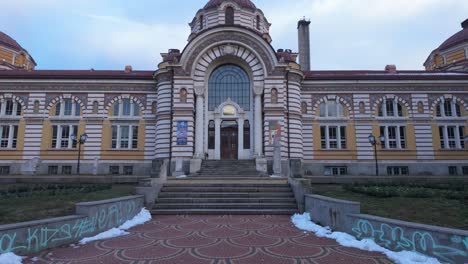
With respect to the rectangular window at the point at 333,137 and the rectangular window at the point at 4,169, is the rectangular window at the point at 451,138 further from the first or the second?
the rectangular window at the point at 4,169

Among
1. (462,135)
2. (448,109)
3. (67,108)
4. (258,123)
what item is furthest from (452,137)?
(67,108)

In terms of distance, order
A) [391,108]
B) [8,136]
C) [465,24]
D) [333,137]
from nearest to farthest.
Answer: [8,136], [333,137], [391,108], [465,24]

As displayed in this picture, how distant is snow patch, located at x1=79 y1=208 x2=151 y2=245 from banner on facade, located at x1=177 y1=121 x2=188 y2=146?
1313cm

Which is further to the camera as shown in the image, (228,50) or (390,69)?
(390,69)

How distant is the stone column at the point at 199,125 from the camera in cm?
2562

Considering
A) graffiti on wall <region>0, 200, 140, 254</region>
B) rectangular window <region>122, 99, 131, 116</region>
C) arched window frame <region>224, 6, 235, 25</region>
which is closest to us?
graffiti on wall <region>0, 200, 140, 254</region>

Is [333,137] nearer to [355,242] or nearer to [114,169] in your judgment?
[355,242]

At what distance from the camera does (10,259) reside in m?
6.14

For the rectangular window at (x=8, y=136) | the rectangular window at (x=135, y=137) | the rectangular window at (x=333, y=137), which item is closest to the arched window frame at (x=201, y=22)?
the rectangular window at (x=135, y=137)

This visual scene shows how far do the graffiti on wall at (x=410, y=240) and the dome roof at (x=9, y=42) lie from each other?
157 ft

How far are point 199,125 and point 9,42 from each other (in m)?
32.7

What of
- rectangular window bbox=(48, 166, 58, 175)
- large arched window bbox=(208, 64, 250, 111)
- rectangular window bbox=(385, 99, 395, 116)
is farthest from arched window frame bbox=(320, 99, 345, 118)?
rectangular window bbox=(48, 166, 58, 175)

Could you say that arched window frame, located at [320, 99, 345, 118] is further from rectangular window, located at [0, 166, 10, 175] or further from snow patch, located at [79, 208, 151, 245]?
rectangular window, located at [0, 166, 10, 175]

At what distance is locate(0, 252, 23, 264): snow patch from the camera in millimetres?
6059
